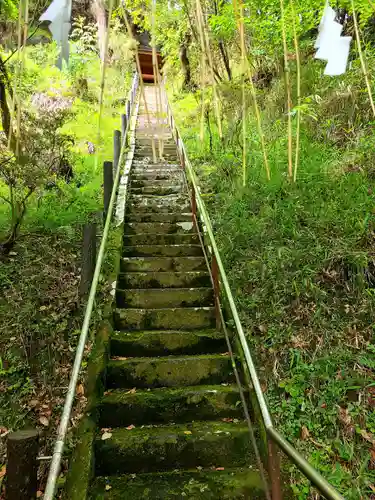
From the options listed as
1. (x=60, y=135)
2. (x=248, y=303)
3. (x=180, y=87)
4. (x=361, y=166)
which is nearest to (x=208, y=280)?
(x=248, y=303)

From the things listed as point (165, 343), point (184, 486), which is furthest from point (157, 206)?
point (184, 486)

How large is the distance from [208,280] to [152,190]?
3044mm

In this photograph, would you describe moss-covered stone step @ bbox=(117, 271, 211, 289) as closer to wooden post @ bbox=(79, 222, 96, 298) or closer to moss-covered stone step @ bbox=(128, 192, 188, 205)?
wooden post @ bbox=(79, 222, 96, 298)

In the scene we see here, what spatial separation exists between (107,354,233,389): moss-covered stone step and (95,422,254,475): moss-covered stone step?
50 cm

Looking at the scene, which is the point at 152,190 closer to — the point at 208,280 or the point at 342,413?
the point at 208,280

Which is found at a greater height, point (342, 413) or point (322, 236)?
point (322, 236)

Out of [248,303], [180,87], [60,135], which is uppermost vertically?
[180,87]

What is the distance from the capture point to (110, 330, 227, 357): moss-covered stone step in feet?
12.5

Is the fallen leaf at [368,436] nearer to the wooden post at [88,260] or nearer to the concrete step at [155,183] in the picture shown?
the wooden post at [88,260]

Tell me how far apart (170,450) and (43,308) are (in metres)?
2.49

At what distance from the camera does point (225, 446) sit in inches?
119

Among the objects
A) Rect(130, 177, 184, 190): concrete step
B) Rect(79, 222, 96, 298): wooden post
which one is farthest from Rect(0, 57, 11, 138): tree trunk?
Rect(130, 177, 184, 190): concrete step

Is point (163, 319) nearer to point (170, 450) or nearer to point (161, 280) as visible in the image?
point (161, 280)

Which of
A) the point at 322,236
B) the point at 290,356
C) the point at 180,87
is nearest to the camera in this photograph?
the point at 290,356
